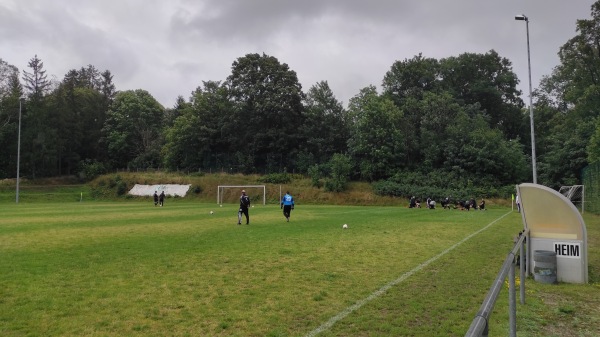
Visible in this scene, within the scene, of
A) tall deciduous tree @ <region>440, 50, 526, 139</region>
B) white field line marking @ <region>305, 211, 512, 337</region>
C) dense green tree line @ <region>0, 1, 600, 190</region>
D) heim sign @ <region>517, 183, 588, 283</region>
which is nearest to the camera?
white field line marking @ <region>305, 211, 512, 337</region>

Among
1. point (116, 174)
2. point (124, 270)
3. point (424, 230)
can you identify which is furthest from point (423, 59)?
point (124, 270)

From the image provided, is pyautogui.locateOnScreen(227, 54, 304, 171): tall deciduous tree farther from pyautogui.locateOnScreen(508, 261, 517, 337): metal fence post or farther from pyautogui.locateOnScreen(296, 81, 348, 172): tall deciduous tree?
pyautogui.locateOnScreen(508, 261, 517, 337): metal fence post

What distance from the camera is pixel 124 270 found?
9781 mm

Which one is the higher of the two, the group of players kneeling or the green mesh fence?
the green mesh fence

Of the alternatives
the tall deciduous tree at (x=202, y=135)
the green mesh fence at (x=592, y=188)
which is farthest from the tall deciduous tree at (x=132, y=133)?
the green mesh fence at (x=592, y=188)

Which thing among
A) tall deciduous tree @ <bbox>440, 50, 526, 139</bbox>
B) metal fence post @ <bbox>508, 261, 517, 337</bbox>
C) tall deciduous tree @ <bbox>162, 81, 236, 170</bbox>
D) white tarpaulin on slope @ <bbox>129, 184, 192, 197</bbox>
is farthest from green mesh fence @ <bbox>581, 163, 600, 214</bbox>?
tall deciduous tree @ <bbox>162, 81, 236, 170</bbox>

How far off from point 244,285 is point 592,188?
1249 inches

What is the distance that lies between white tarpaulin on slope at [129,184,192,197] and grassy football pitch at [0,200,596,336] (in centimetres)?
4331

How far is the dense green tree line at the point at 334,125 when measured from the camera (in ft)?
174

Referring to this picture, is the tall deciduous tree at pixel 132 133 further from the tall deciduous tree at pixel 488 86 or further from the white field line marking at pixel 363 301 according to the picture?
the white field line marking at pixel 363 301

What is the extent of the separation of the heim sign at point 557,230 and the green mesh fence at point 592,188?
23413 millimetres

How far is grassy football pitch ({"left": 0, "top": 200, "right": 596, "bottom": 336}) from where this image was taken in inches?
238

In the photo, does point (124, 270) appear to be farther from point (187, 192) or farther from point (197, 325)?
point (187, 192)

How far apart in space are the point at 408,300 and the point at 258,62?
6309cm
